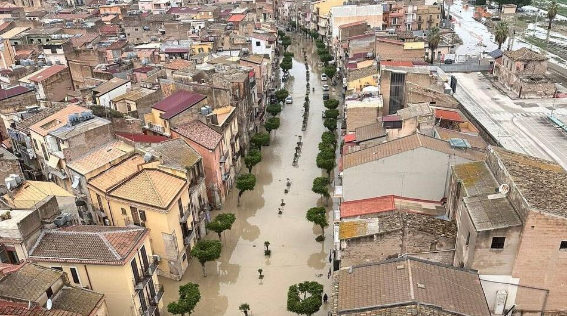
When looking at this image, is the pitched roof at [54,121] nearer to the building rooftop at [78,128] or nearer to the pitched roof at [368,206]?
the building rooftop at [78,128]

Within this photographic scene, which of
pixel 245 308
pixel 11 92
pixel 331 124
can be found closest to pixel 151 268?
pixel 245 308

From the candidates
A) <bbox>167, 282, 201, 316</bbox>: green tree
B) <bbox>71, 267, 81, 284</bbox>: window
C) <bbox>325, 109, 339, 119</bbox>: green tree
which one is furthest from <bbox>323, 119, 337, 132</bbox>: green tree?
<bbox>71, 267, 81, 284</bbox>: window

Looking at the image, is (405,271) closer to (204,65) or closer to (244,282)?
(244,282)

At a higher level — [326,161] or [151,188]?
[151,188]

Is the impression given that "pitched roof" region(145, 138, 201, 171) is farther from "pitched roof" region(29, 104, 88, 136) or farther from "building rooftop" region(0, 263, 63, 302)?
"building rooftop" region(0, 263, 63, 302)

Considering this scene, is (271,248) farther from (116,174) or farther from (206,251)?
(116,174)

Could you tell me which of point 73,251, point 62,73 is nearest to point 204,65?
point 62,73
